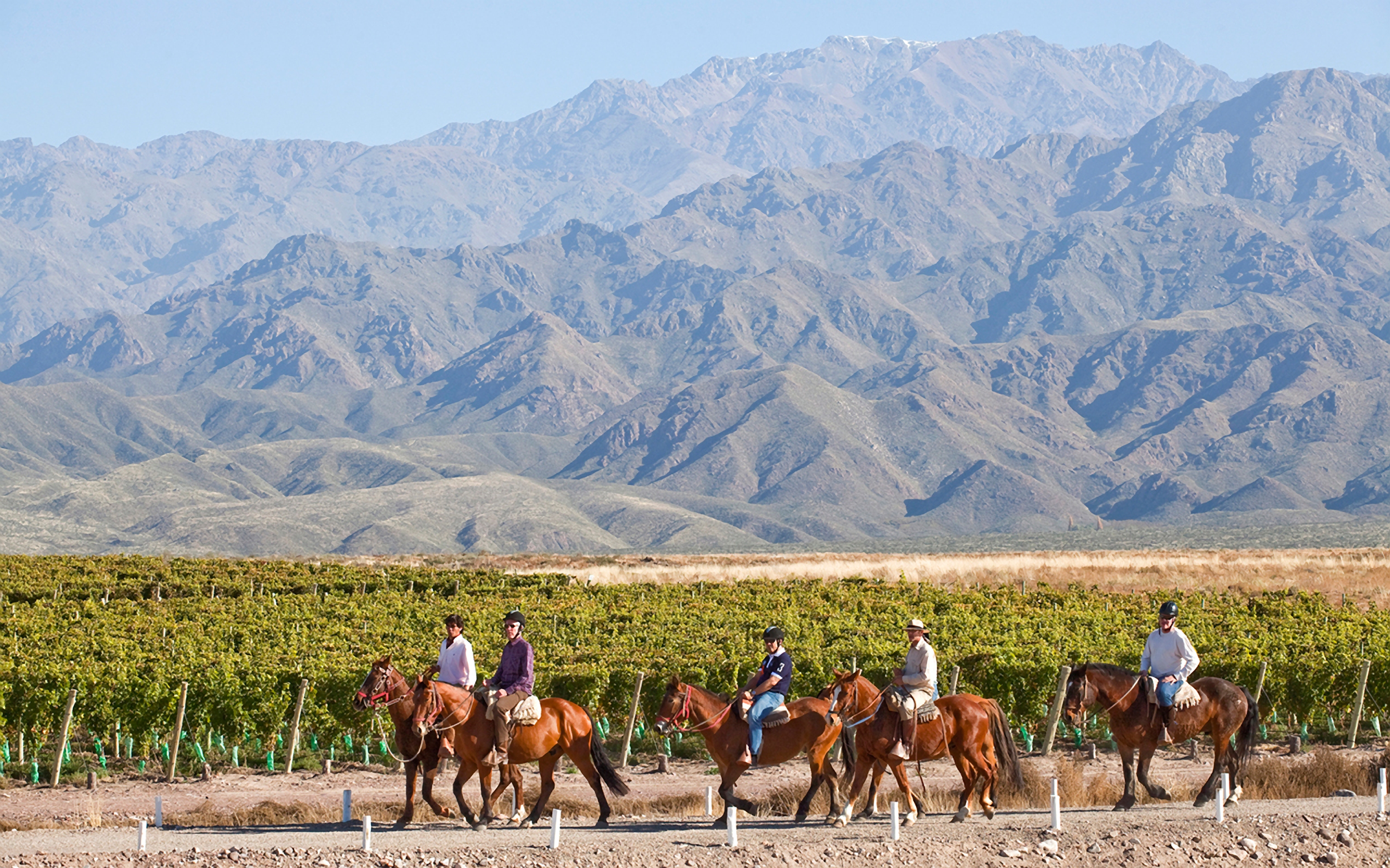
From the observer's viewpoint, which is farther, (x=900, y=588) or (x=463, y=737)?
(x=900, y=588)

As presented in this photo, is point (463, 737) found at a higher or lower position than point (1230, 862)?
higher

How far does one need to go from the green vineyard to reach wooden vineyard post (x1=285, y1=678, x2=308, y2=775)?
61 cm

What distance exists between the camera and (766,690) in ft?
65.1

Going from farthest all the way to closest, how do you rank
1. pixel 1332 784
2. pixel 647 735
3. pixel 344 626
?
1. pixel 344 626
2. pixel 647 735
3. pixel 1332 784

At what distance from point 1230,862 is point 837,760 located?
8.17 meters

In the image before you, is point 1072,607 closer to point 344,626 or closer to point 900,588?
point 900,588

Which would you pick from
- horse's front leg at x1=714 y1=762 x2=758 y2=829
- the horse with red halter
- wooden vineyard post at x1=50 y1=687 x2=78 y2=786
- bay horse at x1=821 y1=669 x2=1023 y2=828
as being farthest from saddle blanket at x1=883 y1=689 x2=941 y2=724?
wooden vineyard post at x1=50 y1=687 x2=78 y2=786

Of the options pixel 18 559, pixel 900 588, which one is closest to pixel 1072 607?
pixel 900 588

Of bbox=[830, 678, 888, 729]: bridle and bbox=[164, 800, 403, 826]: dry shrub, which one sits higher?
bbox=[830, 678, 888, 729]: bridle

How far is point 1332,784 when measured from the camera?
23.1 m

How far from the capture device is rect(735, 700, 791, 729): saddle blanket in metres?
19.7

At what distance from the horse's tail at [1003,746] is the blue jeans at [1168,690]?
2.17 meters

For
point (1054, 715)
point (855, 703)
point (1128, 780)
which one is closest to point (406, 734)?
point (855, 703)

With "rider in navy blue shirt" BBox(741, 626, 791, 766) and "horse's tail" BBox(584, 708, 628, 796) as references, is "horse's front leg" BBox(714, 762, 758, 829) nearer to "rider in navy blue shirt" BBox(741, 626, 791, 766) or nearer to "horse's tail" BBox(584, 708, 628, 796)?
"rider in navy blue shirt" BBox(741, 626, 791, 766)
